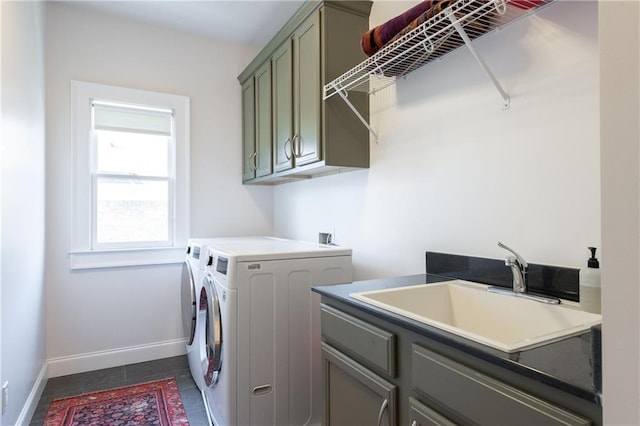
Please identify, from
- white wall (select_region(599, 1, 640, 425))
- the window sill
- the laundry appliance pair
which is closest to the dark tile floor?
the laundry appliance pair

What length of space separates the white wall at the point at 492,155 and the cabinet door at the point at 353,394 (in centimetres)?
69

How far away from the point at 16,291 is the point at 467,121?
231cm

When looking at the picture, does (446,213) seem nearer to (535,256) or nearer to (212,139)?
(535,256)

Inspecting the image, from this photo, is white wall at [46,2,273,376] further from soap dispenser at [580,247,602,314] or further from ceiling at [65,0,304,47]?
soap dispenser at [580,247,602,314]

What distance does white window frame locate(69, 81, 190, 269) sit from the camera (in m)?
2.77

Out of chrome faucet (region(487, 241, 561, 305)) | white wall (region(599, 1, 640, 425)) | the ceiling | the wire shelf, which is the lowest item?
chrome faucet (region(487, 241, 561, 305))

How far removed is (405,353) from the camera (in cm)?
104

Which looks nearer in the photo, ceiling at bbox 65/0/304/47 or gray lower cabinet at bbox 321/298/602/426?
gray lower cabinet at bbox 321/298/602/426

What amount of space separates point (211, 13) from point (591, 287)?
2.95 metres

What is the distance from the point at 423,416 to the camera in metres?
0.95

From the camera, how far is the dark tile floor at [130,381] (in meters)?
2.22

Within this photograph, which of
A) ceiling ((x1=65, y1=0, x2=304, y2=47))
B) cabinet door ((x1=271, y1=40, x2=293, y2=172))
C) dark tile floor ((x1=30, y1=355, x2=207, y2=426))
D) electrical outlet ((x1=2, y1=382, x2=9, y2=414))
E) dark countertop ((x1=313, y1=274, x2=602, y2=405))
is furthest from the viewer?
ceiling ((x1=65, y1=0, x2=304, y2=47))

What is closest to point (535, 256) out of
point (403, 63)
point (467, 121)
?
point (467, 121)

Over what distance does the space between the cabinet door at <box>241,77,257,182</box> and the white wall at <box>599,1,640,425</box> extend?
2.72 meters
